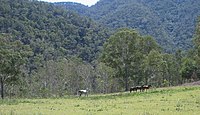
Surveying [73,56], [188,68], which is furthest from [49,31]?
[188,68]

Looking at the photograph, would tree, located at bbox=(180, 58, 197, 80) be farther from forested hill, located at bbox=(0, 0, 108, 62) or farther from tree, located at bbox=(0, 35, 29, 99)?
forested hill, located at bbox=(0, 0, 108, 62)

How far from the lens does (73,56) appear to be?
124312 millimetres

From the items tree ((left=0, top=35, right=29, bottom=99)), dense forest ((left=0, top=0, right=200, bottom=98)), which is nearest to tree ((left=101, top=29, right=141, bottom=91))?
dense forest ((left=0, top=0, right=200, bottom=98))

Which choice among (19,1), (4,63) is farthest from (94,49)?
(4,63)

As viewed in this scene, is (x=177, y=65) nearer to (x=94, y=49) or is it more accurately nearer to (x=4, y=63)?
(x=94, y=49)

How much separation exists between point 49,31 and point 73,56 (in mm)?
27260

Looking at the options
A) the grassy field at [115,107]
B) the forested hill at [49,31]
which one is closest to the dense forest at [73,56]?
the forested hill at [49,31]

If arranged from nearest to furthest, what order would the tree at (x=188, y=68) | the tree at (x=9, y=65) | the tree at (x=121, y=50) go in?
the tree at (x=9, y=65) < the tree at (x=121, y=50) < the tree at (x=188, y=68)

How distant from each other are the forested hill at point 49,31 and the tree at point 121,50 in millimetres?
52808

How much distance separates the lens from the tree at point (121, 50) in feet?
235

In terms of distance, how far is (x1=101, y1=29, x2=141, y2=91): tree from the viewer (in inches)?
2822

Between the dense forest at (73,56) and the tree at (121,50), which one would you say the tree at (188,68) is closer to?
the dense forest at (73,56)

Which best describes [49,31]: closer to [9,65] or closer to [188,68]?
[188,68]

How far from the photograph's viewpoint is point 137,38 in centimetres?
7444
